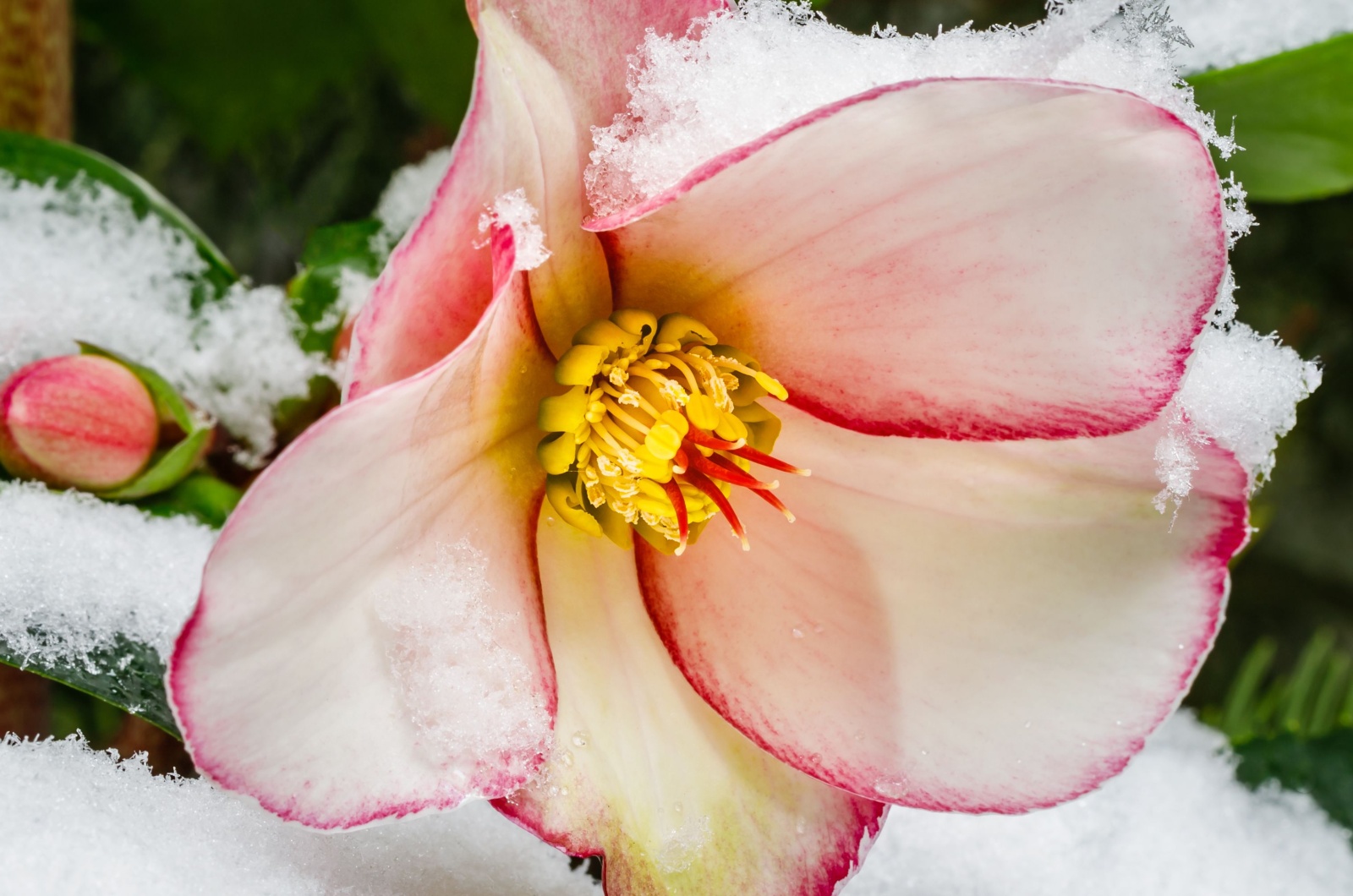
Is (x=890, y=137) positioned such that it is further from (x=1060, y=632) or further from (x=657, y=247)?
(x=1060, y=632)

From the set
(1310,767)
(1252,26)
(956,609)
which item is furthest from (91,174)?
(1310,767)

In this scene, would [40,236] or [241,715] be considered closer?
[241,715]

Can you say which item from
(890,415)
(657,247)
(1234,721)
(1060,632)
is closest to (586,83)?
(657,247)

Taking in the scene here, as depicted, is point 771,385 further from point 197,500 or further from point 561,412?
point 197,500

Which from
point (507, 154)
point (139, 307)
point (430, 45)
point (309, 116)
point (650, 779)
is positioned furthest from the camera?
point (309, 116)

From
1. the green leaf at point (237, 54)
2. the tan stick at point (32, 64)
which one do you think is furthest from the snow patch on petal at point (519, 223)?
the green leaf at point (237, 54)

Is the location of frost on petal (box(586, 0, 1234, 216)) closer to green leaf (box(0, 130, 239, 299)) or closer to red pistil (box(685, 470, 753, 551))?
red pistil (box(685, 470, 753, 551))

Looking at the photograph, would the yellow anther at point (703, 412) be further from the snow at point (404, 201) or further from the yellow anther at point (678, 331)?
the snow at point (404, 201)
